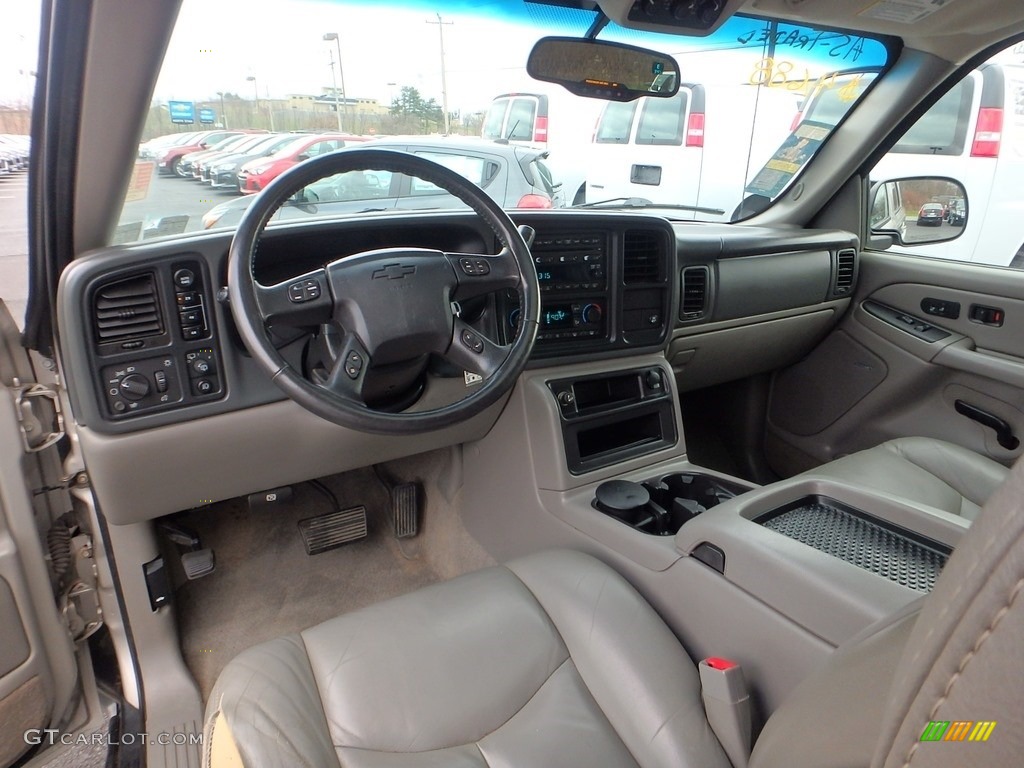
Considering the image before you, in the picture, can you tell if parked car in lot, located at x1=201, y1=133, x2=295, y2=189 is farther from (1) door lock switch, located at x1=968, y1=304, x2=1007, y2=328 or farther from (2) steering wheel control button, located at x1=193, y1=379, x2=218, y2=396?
(1) door lock switch, located at x1=968, y1=304, x2=1007, y2=328

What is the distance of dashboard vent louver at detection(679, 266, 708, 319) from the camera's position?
228 centimetres

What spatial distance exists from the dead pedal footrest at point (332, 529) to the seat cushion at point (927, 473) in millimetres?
1393

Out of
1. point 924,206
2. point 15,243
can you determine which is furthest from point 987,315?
point 15,243

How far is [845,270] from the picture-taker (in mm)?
2742

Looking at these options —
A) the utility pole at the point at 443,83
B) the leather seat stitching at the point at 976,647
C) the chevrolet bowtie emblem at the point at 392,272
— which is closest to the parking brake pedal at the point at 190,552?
the chevrolet bowtie emblem at the point at 392,272

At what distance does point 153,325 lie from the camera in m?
1.38

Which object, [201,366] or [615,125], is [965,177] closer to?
[615,125]

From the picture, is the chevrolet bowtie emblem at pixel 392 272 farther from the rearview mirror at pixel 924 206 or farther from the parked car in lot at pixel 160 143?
the rearview mirror at pixel 924 206

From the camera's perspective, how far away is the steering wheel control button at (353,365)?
124 cm

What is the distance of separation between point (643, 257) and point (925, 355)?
1.32 m

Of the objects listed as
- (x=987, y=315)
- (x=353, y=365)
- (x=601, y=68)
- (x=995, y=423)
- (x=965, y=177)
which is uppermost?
(x=601, y=68)

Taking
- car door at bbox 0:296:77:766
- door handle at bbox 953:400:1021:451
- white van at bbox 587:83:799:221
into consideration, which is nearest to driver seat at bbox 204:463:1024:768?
car door at bbox 0:296:77:766

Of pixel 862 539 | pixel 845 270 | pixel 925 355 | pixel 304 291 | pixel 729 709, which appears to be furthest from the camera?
pixel 845 270

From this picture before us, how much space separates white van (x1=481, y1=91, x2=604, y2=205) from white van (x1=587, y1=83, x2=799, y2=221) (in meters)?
0.08
